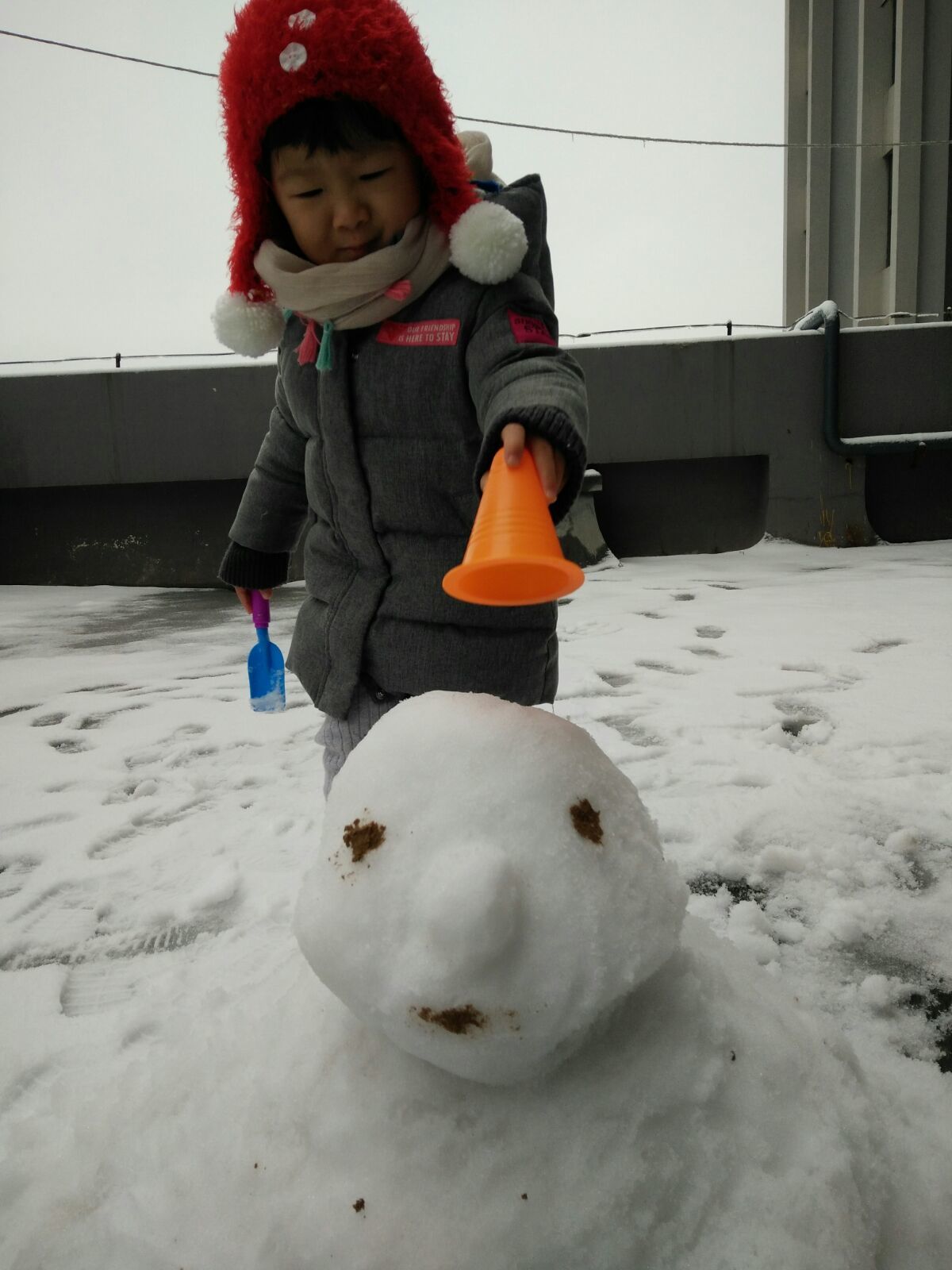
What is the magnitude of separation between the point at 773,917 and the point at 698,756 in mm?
726

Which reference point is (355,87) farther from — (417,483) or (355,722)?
(355,722)

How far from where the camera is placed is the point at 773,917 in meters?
1.27

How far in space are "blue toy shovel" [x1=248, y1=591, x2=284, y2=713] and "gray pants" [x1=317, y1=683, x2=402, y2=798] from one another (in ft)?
0.72

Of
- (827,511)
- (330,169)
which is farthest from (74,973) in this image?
(827,511)

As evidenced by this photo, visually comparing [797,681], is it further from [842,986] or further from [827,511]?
[827,511]

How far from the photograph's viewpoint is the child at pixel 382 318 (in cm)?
106

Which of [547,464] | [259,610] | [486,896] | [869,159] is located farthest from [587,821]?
[869,159]

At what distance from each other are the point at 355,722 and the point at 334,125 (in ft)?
2.73

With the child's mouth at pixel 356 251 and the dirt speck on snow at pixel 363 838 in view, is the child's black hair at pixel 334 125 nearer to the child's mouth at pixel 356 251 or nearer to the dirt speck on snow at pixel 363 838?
the child's mouth at pixel 356 251

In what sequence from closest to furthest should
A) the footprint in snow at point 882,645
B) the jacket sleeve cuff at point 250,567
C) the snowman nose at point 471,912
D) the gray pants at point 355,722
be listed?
the snowman nose at point 471,912
the gray pants at point 355,722
the jacket sleeve cuff at point 250,567
the footprint in snow at point 882,645

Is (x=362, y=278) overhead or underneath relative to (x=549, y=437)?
overhead

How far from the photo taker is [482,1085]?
69cm

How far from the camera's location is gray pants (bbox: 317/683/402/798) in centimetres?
126

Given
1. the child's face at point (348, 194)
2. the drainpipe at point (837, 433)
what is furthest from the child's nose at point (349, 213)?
the drainpipe at point (837, 433)
